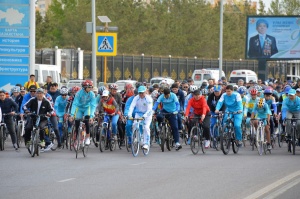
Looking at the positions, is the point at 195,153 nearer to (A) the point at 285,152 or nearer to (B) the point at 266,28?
(A) the point at 285,152

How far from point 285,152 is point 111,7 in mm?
59294

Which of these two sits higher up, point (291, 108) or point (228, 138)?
point (291, 108)

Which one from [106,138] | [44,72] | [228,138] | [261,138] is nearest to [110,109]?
[106,138]

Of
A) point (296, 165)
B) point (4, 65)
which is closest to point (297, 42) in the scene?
point (4, 65)

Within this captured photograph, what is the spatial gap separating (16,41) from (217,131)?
12.3 m

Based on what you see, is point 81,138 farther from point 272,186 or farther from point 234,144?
point 272,186

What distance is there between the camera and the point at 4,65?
116 feet

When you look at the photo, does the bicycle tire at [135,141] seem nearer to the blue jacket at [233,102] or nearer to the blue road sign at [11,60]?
the blue jacket at [233,102]

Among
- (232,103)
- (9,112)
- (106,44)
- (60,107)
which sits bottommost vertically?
(9,112)

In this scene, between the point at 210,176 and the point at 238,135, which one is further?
the point at 238,135

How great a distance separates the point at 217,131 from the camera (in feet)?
81.8

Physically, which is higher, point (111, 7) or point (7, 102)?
point (111, 7)

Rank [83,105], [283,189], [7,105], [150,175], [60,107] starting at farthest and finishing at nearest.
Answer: [60,107] → [7,105] → [83,105] → [150,175] → [283,189]

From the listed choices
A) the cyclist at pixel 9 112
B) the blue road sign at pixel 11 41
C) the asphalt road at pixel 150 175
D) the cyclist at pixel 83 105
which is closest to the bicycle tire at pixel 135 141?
the asphalt road at pixel 150 175
